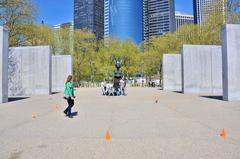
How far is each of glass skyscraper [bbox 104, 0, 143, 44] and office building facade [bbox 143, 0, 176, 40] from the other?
3442mm

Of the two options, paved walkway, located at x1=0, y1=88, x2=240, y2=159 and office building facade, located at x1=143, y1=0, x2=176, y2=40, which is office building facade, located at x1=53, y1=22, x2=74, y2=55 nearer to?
paved walkway, located at x1=0, y1=88, x2=240, y2=159

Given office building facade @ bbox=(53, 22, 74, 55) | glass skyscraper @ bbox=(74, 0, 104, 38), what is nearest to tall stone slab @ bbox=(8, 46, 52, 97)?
office building facade @ bbox=(53, 22, 74, 55)

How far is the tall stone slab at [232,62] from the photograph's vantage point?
1919 centimetres

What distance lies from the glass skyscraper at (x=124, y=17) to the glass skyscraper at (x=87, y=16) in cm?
1265

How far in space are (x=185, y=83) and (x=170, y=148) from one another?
24.4 metres

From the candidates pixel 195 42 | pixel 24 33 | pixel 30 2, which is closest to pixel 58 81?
pixel 24 33

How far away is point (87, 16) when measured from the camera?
310 feet

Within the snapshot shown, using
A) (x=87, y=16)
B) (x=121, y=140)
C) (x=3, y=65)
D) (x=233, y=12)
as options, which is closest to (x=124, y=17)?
(x=87, y=16)

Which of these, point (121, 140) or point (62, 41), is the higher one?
point (62, 41)

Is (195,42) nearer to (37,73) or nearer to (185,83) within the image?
(185,83)

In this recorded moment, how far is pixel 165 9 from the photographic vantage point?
10225cm

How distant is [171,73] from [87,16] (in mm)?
60800

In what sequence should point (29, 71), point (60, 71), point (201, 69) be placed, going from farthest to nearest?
point (60, 71) < point (29, 71) < point (201, 69)

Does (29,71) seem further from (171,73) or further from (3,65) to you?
(171,73)
